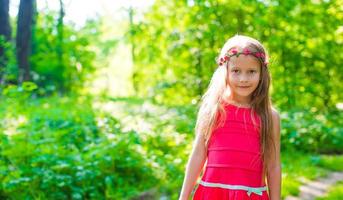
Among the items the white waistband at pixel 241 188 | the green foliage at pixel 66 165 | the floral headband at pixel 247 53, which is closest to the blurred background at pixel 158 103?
the green foliage at pixel 66 165

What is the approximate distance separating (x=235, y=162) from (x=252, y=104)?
0.33m

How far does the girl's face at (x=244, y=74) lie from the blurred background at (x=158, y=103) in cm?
42

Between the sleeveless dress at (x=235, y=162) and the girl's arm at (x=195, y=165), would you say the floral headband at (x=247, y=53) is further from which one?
the girl's arm at (x=195, y=165)

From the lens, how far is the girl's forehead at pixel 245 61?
2.62 metres

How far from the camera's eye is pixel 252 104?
106 inches

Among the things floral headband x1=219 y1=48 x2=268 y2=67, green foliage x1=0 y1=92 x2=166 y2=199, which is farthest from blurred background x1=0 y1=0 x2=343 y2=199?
floral headband x1=219 y1=48 x2=268 y2=67

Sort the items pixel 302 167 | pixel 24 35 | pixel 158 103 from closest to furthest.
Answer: pixel 302 167, pixel 158 103, pixel 24 35

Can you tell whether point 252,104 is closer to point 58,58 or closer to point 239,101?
point 239,101

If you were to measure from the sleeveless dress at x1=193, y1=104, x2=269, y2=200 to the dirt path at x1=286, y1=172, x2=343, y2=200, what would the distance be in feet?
8.28

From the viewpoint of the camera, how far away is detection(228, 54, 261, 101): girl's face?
2612 mm

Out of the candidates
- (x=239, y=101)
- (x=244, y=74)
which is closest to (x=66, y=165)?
(x=239, y=101)

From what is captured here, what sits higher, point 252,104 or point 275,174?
point 252,104

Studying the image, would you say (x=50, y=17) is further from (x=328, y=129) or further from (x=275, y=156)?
(x=275, y=156)

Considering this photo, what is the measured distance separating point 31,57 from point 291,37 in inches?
326
